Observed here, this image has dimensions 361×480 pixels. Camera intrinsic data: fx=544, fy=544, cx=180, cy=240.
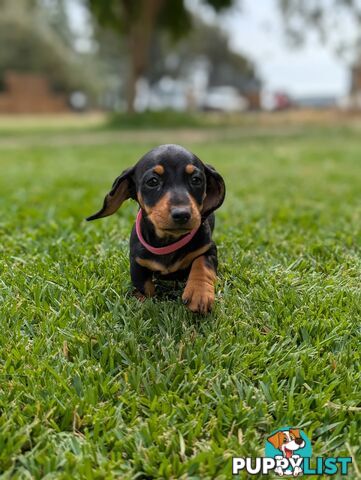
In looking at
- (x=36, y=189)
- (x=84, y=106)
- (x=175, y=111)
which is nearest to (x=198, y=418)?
(x=36, y=189)

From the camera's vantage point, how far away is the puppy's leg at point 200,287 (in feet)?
7.58

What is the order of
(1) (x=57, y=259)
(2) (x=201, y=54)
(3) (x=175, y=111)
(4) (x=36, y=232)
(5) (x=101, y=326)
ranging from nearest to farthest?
(5) (x=101, y=326) < (1) (x=57, y=259) < (4) (x=36, y=232) < (3) (x=175, y=111) < (2) (x=201, y=54)

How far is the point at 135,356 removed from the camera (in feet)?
6.98

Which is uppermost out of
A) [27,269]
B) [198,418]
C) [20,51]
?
[20,51]

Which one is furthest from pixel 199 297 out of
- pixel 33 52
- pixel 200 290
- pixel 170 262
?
pixel 33 52

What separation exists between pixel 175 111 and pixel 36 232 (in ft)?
58.6

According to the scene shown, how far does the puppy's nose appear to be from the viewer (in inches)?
85.6

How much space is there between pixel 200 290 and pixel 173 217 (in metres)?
0.36

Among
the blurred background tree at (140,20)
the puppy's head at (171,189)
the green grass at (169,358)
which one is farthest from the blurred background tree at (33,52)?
the puppy's head at (171,189)

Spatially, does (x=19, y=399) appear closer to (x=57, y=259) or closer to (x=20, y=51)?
(x=57, y=259)

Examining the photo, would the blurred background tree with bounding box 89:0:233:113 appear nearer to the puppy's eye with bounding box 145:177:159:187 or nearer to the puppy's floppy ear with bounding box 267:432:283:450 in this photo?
the puppy's eye with bounding box 145:177:159:187

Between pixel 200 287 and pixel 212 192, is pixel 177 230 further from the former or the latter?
pixel 212 192

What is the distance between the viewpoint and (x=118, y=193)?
101 inches

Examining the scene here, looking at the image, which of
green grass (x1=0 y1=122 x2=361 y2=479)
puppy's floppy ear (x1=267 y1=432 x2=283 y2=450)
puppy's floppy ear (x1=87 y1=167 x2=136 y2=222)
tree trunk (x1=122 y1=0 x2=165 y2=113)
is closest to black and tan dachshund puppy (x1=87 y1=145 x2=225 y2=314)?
puppy's floppy ear (x1=87 y1=167 x2=136 y2=222)
